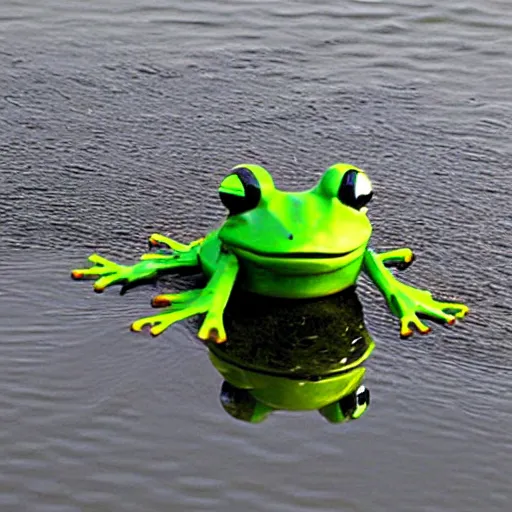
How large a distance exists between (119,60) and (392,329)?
149 inches

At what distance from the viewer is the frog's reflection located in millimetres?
4199

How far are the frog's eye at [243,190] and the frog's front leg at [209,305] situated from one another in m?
0.19

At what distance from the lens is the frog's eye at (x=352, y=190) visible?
4637 mm

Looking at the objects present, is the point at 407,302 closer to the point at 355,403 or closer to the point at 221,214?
the point at 355,403

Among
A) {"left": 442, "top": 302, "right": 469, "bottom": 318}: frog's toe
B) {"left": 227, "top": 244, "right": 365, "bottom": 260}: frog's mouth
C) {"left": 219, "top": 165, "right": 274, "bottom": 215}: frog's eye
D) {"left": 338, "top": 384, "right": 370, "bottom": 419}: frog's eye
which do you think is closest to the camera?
{"left": 338, "top": 384, "right": 370, "bottom": 419}: frog's eye

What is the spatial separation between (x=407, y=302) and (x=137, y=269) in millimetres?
1078

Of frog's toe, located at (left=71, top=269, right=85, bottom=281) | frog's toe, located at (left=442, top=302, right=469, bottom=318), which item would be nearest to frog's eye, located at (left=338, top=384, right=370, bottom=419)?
frog's toe, located at (left=442, top=302, right=469, bottom=318)

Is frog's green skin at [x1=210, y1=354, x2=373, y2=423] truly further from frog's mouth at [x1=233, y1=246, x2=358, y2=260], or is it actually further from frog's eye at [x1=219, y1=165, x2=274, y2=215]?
frog's eye at [x1=219, y1=165, x2=274, y2=215]

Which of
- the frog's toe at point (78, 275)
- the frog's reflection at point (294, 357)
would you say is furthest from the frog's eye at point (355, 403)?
the frog's toe at point (78, 275)

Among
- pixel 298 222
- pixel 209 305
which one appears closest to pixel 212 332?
pixel 209 305

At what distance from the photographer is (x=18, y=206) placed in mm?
5805

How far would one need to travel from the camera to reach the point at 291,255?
4.44m

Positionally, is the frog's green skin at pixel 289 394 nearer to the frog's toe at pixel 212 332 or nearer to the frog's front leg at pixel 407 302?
the frog's toe at pixel 212 332

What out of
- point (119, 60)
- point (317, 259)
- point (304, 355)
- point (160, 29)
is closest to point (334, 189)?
point (317, 259)
